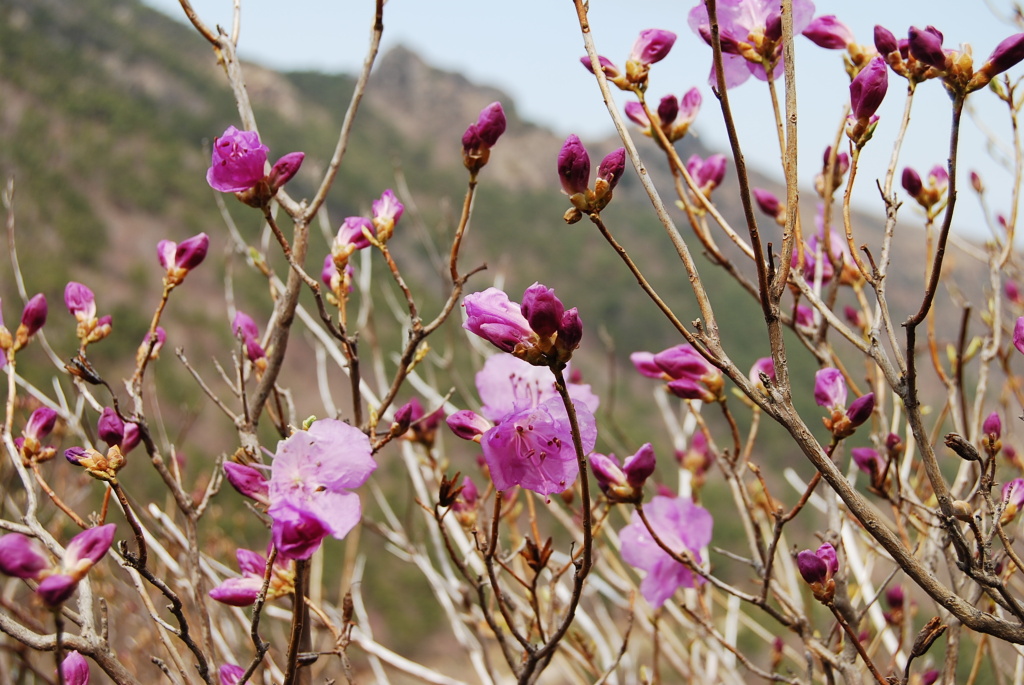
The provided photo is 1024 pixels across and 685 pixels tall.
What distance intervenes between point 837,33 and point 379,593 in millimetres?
13905

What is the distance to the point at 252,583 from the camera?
97 cm

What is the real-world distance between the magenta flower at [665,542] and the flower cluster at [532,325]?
65 cm

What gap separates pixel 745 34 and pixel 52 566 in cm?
116

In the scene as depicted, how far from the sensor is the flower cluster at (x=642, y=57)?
115 centimetres

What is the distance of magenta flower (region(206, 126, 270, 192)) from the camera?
1042mm

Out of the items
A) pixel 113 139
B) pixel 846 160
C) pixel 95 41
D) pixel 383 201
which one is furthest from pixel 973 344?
pixel 95 41

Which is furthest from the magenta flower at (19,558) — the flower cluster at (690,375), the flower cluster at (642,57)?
the flower cluster at (642,57)

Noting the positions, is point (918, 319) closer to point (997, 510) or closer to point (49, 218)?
point (997, 510)

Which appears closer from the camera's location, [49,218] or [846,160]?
[846,160]

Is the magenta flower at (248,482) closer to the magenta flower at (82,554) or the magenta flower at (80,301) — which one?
the magenta flower at (82,554)

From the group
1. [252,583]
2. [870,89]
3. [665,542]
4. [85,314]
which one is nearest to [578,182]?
[870,89]

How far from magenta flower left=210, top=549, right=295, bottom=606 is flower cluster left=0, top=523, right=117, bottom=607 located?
0.20m

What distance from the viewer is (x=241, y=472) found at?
872 mm

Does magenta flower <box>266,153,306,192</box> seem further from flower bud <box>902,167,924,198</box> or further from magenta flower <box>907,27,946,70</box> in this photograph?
flower bud <box>902,167,924,198</box>
